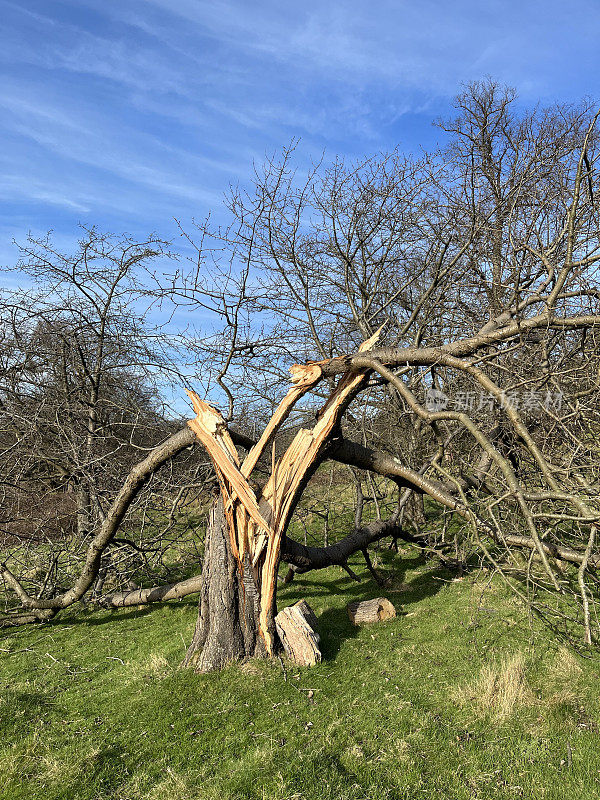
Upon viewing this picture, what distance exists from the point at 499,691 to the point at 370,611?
214 cm

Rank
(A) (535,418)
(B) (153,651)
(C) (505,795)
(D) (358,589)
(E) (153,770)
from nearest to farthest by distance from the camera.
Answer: (C) (505,795) < (E) (153,770) < (B) (153,651) < (A) (535,418) < (D) (358,589)

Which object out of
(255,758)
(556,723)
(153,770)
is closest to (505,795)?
(556,723)

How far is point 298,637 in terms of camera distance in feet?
18.0

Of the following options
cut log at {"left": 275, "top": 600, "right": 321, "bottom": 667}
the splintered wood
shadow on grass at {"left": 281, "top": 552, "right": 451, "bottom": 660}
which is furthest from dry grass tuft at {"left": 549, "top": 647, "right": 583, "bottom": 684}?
the splintered wood

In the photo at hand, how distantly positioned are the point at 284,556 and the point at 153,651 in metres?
1.85

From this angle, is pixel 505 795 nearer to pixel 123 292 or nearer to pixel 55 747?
pixel 55 747

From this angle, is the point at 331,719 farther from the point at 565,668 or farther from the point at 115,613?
the point at 115,613

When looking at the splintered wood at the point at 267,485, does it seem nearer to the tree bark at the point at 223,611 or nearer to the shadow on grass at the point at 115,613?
the tree bark at the point at 223,611

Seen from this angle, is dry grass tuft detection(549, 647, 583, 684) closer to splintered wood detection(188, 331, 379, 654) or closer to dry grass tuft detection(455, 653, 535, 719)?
dry grass tuft detection(455, 653, 535, 719)

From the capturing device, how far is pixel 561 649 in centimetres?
512

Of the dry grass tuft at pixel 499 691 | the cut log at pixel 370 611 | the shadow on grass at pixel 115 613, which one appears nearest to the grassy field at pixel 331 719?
the dry grass tuft at pixel 499 691

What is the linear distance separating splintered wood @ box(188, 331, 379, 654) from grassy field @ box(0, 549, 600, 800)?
3.16ft

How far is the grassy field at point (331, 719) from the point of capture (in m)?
3.60

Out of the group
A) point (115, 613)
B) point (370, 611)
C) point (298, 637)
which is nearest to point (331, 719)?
point (298, 637)
